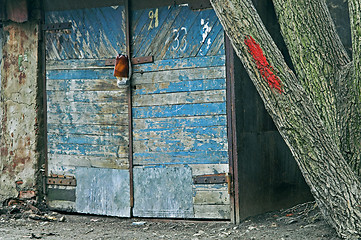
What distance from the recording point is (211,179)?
591cm

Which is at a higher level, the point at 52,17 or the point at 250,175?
the point at 52,17

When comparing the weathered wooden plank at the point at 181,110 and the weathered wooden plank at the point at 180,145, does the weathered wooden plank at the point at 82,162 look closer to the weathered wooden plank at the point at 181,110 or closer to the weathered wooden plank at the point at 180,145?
the weathered wooden plank at the point at 180,145

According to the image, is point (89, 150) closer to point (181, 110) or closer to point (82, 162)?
point (82, 162)

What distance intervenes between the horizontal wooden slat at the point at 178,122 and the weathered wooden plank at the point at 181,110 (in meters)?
0.05

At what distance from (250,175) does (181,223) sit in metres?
0.96

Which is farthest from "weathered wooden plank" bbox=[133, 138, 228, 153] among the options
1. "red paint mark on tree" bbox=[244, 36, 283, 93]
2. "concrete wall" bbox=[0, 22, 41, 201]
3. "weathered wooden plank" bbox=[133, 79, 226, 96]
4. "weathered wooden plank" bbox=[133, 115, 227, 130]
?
"concrete wall" bbox=[0, 22, 41, 201]

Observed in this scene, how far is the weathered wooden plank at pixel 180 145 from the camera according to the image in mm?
5875

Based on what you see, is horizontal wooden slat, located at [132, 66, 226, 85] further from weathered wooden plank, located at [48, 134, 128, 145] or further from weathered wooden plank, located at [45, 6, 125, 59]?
weathered wooden plank, located at [48, 134, 128, 145]

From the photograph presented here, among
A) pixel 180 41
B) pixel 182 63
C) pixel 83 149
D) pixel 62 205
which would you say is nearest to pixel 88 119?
pixel 83 149

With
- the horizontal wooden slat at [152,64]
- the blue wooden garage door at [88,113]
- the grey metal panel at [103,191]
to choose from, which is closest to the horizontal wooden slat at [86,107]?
the blue wooden garage door at [88,113]

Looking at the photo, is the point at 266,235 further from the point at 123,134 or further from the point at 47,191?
the point at 47,191

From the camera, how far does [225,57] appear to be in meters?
5.84

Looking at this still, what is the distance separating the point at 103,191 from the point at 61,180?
0.60m

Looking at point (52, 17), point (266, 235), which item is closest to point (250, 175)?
point (266, 235)
